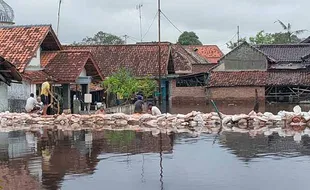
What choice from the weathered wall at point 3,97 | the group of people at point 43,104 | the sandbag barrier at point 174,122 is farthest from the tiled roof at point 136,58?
the sandbag barrier at point 174,122

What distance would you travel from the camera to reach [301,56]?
49438 millimetres

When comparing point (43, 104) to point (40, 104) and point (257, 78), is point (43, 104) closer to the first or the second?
point (40, 104)

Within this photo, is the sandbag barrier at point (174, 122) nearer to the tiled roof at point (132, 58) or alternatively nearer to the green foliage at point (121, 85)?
the green foliage at point (121, 85)

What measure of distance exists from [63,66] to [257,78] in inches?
931

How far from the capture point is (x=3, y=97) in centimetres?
2577

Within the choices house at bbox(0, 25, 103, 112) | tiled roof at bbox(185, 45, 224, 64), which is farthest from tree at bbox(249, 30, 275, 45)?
house at bbox(0, 25, 103, 112)

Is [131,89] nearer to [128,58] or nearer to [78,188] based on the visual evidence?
[128,58]

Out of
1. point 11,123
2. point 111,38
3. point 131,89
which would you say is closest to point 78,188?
point 11,123

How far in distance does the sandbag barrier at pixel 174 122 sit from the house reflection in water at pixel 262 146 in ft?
6.84

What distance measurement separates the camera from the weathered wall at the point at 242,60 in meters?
50.3

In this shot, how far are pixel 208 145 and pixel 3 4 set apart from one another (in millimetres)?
22950

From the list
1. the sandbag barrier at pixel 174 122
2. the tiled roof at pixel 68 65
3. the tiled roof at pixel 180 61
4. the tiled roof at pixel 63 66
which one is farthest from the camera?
the tiled roof at pixel 180 61

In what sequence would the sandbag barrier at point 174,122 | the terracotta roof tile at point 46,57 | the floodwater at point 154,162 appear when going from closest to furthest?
the floodwater at point 154,162 → the sandbag barrier at point 174,122 → the terracotta roof tile at point 46,57

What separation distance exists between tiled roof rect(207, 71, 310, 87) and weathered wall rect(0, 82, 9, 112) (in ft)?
83.9
